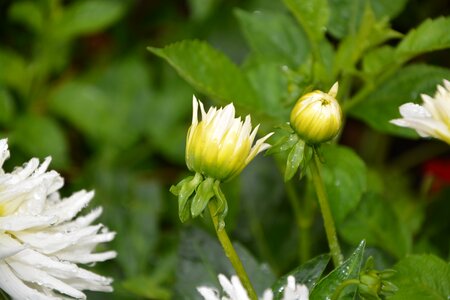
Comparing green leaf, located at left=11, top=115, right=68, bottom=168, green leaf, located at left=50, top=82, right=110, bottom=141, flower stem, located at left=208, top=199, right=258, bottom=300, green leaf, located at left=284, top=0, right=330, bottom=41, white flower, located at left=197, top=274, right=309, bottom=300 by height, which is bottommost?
white flower, located at left=197, top=274, right=309, bottom=300

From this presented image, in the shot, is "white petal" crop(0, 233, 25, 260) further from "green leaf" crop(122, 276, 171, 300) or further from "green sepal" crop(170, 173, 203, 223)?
"green leaf" crop(122, 276, 171, 300)

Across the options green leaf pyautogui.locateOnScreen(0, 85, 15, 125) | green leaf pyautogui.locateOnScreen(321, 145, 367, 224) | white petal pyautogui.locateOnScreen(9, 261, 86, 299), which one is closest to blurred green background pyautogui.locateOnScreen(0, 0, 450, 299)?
green leaf pyautogui.locateOnScreen(0, 85, 15, 125)

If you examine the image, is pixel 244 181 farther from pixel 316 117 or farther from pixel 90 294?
pixel 316 117

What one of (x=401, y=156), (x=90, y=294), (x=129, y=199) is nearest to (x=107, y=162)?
(x=129, y=199)

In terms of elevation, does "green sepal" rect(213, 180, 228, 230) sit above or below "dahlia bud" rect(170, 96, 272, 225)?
below

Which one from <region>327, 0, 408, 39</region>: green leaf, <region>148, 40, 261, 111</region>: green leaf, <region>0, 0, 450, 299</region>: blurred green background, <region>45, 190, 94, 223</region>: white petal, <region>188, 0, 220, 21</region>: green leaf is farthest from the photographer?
<region>188, 0, 220, 21</region>: green leaf
